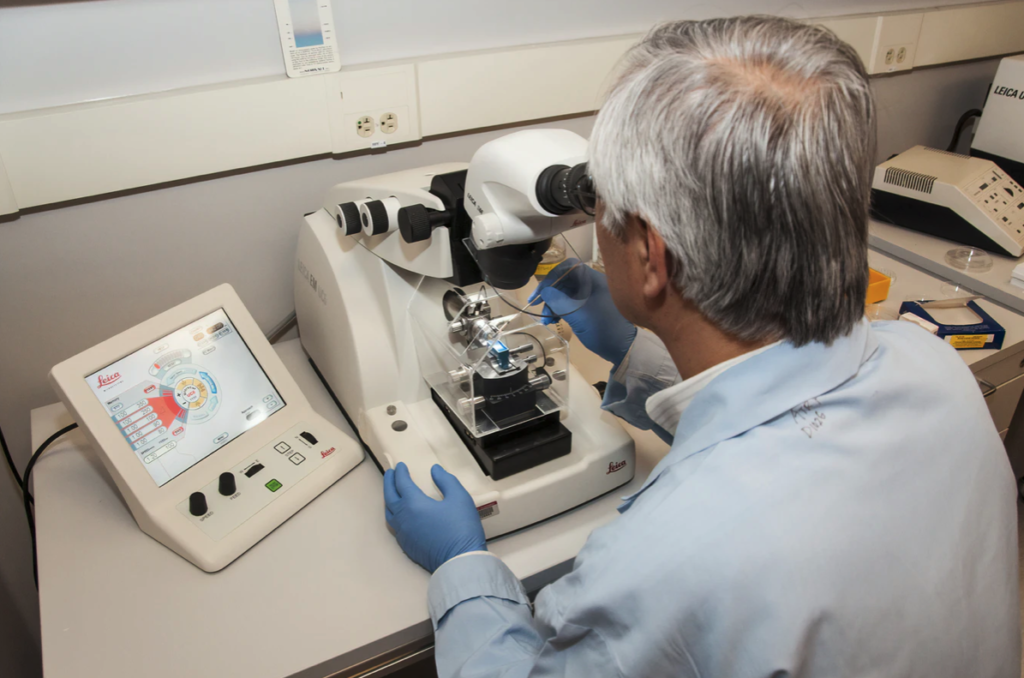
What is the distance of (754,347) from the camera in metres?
0.74

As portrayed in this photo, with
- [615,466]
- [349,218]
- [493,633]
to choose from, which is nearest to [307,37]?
[349,218]

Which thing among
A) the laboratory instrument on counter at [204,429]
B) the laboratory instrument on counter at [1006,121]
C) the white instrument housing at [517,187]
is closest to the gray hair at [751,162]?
the white instrument housing at [517,187]

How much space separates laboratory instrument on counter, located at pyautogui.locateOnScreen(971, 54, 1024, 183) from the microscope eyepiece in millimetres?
1574

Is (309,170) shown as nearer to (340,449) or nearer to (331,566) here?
(340,449)

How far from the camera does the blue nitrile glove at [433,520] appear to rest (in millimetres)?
862

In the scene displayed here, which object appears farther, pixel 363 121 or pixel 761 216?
pixel 363 121

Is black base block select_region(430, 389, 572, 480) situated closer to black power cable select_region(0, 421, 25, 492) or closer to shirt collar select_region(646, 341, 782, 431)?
shirt collar select_region(646, 341, 782, 431)

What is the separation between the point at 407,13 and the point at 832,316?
980 mm

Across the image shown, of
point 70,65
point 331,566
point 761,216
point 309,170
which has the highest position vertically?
point 70,65

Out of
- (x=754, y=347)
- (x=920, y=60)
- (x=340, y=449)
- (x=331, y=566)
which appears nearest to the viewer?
(x=754, y=347)

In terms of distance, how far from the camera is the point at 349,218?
996 millimetres

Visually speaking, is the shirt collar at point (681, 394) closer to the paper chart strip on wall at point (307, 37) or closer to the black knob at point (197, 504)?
the black knob at point (197, 504)

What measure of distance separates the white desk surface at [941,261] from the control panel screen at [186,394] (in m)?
1.24

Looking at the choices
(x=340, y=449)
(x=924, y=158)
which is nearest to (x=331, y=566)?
(x=340, y=449)
